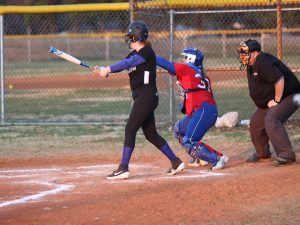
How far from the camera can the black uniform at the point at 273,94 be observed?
9414 mm

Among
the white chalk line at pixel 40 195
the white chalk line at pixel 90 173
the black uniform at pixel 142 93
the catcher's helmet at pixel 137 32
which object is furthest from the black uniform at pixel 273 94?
the white chalk line at pixel 40 195

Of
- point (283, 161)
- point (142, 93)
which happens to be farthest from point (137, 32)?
point (283, 161)

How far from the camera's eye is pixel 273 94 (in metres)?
9.65

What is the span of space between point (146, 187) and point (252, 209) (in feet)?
5.31

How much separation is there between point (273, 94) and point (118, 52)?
27373 millimetres

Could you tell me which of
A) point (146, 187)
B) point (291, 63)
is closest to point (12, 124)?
point (146, 187)

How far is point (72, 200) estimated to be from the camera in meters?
7.78

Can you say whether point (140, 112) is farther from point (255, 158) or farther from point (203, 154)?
point (255, 158)

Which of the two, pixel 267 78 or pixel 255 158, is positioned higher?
pixel 267 78

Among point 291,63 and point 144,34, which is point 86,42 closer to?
point 291,63

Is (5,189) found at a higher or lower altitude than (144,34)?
lower

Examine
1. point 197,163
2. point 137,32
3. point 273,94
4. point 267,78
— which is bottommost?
point 197,163

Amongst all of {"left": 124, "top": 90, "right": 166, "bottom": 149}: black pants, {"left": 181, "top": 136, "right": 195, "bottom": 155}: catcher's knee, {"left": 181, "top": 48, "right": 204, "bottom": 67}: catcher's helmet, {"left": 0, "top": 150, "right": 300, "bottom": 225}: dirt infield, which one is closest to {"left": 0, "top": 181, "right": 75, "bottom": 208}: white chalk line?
{"left": 0, "top": 150, "right": 300, "bottom": 225}: dirt infield

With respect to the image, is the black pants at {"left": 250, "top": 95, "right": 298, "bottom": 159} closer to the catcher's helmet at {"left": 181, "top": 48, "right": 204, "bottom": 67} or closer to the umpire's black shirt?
the umpire's black shirt
